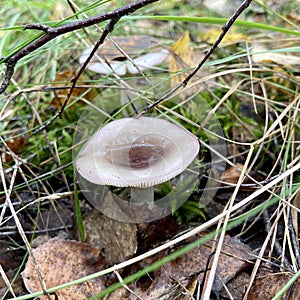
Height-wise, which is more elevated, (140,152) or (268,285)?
(140,152)

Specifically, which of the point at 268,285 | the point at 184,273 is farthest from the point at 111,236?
the point at 268,285

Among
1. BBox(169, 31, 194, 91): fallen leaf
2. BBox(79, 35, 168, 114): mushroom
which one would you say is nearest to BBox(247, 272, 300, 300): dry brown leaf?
BBox(79, 35, 168, 114): mushroom

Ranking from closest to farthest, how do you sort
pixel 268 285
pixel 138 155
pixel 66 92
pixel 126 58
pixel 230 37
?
pixel 268 285 < pixel 138 155 < pixel 126 58 < pixel 66 92 < pixel 230 37

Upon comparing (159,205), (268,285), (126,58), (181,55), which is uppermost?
(126,58)

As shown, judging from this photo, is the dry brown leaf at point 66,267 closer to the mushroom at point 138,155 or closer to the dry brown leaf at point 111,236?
the dry brown leaf at point 111,236

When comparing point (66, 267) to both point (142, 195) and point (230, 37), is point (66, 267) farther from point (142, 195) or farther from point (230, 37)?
point (230, 37)

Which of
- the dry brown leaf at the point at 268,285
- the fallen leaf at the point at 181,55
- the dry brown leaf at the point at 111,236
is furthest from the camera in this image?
the fallen leaf at the point at 181,55

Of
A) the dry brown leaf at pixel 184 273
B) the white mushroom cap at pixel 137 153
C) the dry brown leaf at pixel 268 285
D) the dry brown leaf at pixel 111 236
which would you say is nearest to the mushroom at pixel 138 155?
the white mushroom cap at pixel 137 153
